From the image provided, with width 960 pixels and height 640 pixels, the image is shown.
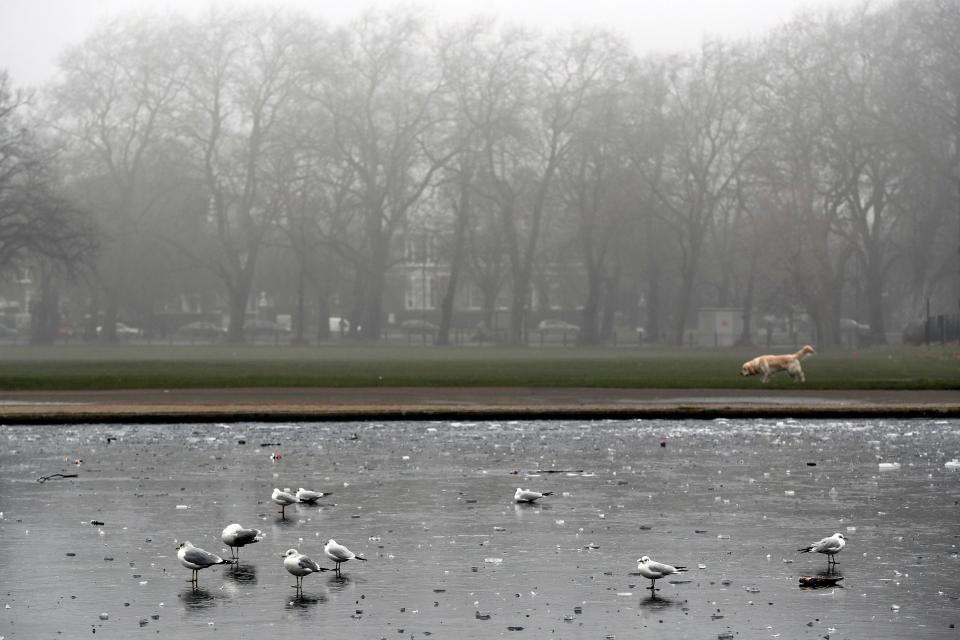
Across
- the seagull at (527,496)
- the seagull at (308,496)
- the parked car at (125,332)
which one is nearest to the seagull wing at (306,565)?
the seagull at (308,496)

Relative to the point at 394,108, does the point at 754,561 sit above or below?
below

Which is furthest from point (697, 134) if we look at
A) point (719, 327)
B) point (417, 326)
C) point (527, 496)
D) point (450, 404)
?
point (527, 496)

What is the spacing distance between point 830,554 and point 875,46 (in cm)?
7620

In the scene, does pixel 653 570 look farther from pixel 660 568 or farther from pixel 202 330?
pixel 202 330

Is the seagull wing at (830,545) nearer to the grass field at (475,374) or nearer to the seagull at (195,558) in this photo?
the seagull at (195,558)

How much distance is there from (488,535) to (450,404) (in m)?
17.7

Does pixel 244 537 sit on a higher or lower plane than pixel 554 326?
lower

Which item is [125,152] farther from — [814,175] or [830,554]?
[830,554]

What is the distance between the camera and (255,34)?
325 ft

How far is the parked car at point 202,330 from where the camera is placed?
121m

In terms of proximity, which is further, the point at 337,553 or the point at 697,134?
the point at 697,134

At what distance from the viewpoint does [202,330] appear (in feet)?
416

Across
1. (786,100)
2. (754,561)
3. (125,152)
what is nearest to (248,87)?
(125,152)

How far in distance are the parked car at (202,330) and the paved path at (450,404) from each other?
273 ft
